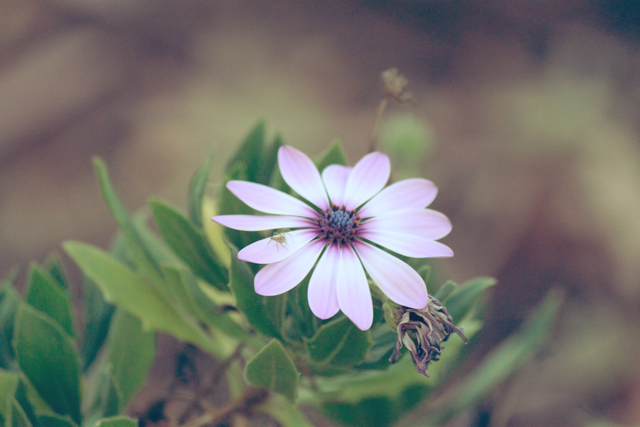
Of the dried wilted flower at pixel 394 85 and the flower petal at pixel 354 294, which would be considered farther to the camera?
the dried wilted flower at pixel 394 85

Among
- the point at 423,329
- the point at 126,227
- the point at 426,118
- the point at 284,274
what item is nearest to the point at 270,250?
the point at 284,274

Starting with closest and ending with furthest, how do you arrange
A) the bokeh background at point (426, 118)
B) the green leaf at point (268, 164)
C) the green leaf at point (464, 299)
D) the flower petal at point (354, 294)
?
the flower petal at point (354, 294) → the green leaf at point (464, 299) → the green leaf at point (268, 164) → the bokeh background at point (426, 118)

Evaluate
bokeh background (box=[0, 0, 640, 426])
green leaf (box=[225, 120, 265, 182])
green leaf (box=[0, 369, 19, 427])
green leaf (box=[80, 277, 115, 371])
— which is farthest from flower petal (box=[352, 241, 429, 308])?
bokeh background (box=[0, 0, 640, 426])

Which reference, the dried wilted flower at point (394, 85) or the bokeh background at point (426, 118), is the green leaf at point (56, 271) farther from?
the bokeh background at point (426, 118)

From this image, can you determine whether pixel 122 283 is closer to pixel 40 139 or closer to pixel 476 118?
pixel 40 139

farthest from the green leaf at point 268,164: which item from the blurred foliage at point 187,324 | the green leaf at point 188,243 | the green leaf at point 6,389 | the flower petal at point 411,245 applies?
the green leaf at point 6,389

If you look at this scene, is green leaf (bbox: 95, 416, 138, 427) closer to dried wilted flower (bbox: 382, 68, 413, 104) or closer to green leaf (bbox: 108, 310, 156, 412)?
green leaf (bbox: 108, 310, 156, 412)

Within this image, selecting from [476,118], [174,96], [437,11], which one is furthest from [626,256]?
[174,96]
